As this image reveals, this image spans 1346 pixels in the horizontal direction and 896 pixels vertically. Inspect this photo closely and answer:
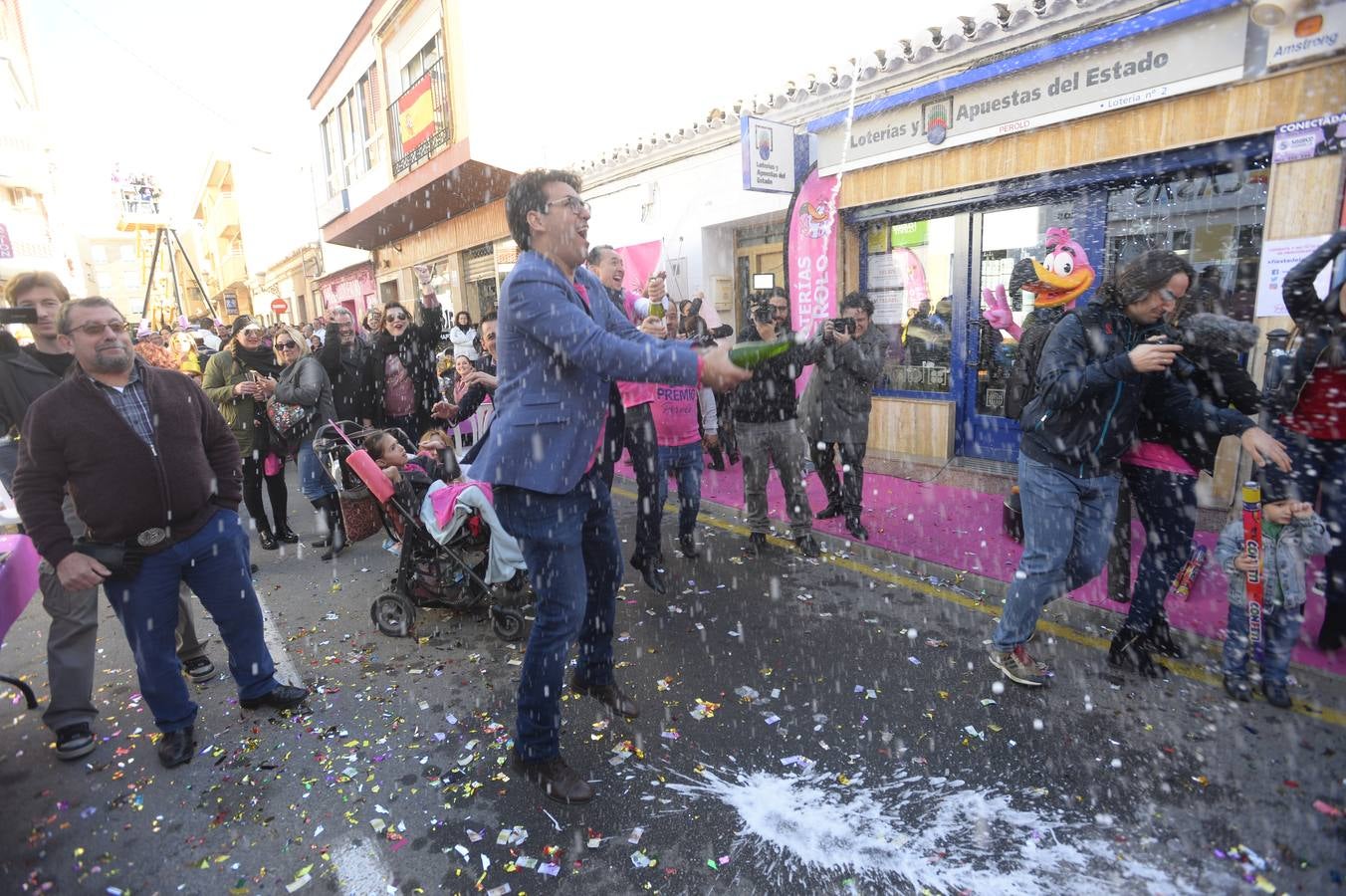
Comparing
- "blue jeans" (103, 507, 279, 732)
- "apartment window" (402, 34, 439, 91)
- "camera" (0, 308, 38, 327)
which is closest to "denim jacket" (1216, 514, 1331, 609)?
"blue jeans" (103, 507, 279, 732)

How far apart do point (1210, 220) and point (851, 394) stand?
3.37m

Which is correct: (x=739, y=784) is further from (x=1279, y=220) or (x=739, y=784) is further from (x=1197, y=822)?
(x=1279, y=220)

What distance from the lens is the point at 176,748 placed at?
2988 millimetres

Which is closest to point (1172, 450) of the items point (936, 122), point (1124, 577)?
point (1124, 577)

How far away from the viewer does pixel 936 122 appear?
692cm

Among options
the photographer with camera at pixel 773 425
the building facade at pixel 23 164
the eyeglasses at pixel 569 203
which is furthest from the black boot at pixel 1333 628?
the building facade at pixel 23 164

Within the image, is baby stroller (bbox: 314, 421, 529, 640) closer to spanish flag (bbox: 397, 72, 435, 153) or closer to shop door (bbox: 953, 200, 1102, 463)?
shop door (bbox: 953, 200, 1102, 463)

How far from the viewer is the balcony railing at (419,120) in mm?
14500

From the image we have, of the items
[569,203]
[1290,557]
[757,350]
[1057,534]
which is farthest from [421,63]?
[1290,557]

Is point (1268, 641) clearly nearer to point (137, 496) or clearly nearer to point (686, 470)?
point (686, 470)

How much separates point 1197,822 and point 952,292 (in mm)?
6103

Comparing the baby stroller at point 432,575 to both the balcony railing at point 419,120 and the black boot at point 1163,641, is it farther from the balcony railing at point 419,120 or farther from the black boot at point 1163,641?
the balcony railing at point 419,120

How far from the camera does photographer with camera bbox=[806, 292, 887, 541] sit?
5.29 m

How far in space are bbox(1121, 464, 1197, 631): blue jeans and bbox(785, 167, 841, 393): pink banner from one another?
4981mm
